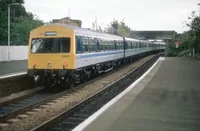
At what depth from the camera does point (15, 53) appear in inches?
1364

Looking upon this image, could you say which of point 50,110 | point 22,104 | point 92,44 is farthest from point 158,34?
point 50,110

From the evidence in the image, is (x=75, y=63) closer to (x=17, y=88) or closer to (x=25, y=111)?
(x=17, y=88)

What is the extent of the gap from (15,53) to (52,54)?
19337 mm

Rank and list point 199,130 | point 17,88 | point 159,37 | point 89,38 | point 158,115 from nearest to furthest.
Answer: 1. point 199,130
2. point 158,115
3. point 17,88
4. point 89,38
5. point 159,37

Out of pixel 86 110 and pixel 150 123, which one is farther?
pixel 86 110

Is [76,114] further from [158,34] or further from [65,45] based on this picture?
[158,34]

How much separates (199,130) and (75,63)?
8663 mm

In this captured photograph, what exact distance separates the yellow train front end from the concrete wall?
15.5 m

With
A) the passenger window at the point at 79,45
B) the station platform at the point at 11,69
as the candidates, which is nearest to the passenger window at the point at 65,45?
the passenger window at the point at 79,45

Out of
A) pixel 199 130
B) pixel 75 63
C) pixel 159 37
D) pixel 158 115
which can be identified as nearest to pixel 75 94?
pixel 75 63

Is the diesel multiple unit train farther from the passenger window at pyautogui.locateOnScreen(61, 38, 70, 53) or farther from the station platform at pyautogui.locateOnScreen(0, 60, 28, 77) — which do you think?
the station platform at pyautogui.locateOnScreen(0, 60, 28, 77)

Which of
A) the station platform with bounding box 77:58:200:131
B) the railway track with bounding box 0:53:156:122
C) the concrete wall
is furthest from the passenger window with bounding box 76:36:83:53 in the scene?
A: the concrete wall

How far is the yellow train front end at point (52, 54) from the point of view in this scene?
1611cm

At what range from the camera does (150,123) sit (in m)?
9.02
